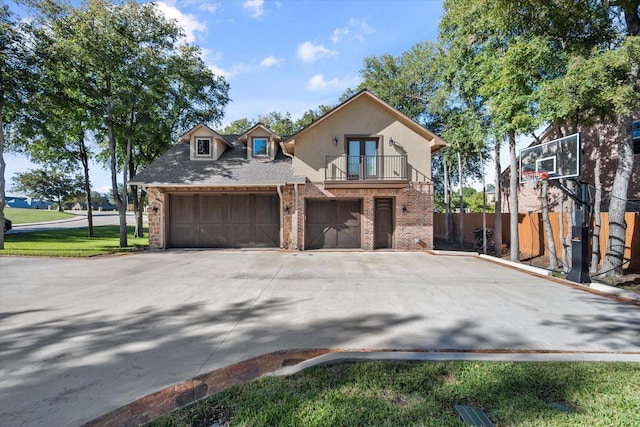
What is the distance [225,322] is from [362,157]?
9.96m

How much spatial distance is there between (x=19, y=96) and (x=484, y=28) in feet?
63.0

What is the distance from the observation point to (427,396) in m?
2.58

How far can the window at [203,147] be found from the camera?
14.2 metres

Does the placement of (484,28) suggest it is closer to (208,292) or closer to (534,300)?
(534,300)

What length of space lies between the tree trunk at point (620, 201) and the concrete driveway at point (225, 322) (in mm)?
2834

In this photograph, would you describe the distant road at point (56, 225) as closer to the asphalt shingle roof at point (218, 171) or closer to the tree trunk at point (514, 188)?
the asphalt shingle roof at point (218, 171)

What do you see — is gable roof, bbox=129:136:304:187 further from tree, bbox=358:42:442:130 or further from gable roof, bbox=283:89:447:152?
tree, bbox=358:42:442:130

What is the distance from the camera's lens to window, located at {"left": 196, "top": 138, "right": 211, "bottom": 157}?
14.2m

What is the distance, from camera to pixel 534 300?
5.61 meters

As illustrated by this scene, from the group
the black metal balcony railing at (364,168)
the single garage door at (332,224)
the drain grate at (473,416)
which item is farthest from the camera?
the single garage door at (332,224)

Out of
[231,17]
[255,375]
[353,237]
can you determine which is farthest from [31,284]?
[353,237]

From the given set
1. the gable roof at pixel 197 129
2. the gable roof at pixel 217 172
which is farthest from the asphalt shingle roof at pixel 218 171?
the gable roof at pixel 197 129

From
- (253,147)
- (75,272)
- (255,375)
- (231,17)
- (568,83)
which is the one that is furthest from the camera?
(253,147)

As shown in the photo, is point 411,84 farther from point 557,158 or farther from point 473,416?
point 473,416
